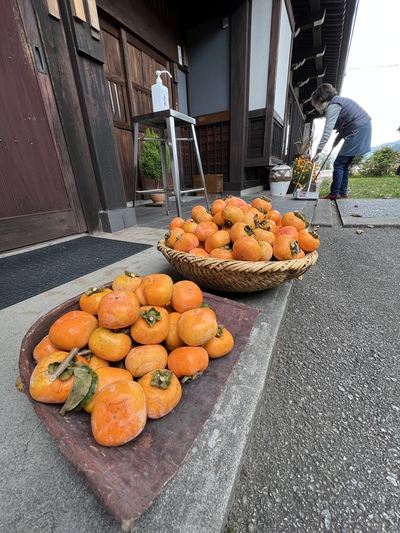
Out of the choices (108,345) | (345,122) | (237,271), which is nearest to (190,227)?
(237,271)

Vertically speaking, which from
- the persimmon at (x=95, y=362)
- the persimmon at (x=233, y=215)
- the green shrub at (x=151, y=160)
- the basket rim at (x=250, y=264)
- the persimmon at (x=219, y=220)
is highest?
the green shrub at (x=151, y=160)

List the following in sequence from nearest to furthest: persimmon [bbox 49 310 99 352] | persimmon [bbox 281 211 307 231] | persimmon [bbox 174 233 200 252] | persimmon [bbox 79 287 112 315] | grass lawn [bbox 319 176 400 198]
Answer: persimmon [bbox 49 310 99 352] < persimmon [bbox 79 287 112 315] < persimmon [bbox 174 233 200 252] < persimmon [bbox 281 211 307 231] < grass lawn [bbox 319 176 400 198]

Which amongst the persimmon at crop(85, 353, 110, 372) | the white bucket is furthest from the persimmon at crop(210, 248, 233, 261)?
the white bucket

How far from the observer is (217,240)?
111cm

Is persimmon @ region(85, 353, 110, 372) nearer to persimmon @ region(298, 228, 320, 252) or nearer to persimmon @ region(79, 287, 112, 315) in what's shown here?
persimmon @ region(79, 287, 112, 315)

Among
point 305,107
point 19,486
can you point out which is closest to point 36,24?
point 19,486

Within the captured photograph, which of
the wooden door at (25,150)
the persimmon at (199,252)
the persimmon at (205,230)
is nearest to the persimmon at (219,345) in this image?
the persimmon at (199,252)

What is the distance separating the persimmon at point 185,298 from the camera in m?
0.78

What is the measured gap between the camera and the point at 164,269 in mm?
1485

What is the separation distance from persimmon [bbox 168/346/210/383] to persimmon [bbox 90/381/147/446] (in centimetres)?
13

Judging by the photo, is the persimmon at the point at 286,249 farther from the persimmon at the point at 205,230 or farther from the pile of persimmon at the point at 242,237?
the persimmon at the point at 205,230

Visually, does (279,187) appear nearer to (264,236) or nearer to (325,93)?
(325,93)

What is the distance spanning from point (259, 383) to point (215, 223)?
0.85 meters

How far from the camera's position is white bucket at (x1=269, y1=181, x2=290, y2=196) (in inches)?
207
